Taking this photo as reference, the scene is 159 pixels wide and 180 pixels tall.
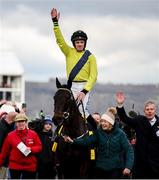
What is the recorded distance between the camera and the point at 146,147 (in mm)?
19375

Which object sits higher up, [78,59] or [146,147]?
[78,59]

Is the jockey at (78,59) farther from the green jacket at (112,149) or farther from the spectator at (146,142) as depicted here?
the green jacket at (112,149)

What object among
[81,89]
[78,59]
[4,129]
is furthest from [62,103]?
[4,129]

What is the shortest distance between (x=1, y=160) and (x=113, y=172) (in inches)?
103

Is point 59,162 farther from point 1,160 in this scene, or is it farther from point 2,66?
point 2,66

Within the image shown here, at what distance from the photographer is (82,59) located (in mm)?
19969

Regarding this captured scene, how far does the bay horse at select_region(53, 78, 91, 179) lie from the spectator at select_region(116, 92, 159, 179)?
0.82 m

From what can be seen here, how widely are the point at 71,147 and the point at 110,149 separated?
1199 millimetres

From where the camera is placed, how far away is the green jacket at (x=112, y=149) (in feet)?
60.7

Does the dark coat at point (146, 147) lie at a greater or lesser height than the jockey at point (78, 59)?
lesser

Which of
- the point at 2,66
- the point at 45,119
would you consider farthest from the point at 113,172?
the point at 2,66

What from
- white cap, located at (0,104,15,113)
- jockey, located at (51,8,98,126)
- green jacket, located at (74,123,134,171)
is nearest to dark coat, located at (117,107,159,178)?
green jacket, located at (74,123,134,171)

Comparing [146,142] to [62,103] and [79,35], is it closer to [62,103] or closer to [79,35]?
[62,103]

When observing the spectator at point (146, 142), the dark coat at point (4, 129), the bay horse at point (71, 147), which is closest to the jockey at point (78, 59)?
the bay horse at point (71, 147)
